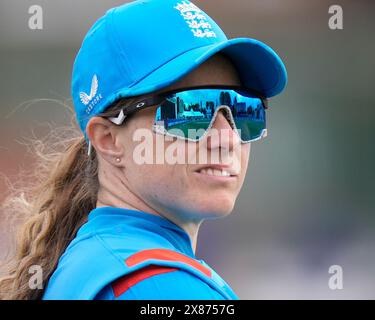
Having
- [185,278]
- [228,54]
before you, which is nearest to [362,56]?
[228,54]

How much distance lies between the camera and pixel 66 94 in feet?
13.9

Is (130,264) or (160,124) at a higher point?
(160,124)

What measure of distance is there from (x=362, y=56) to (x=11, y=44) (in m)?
2.85

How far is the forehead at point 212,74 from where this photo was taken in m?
1.11

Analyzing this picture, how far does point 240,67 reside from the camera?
3.95 ft

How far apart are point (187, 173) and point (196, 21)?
0.32 meters

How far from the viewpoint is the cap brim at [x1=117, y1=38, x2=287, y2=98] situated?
41.4 inches

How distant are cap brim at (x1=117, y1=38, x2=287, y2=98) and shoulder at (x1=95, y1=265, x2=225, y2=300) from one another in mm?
357

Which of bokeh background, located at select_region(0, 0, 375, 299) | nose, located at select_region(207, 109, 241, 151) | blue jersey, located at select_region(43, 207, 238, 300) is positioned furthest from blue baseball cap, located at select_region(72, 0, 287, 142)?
bokeh background, located at select_region(0, 0, 375, 299)

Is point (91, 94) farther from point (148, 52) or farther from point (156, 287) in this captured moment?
point (156, 287)

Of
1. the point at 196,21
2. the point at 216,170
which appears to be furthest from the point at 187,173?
the point at 196,21

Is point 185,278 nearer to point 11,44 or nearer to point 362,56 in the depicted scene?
point 11,44

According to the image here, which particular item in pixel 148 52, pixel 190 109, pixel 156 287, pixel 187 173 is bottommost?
pixel 156 287

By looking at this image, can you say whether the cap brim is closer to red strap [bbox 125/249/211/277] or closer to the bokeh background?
red strap [bbox 125/249/211/277]
